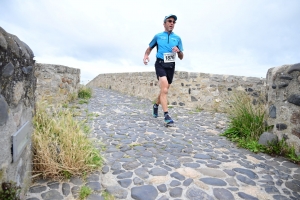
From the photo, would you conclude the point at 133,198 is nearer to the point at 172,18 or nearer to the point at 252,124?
the point at 252,124

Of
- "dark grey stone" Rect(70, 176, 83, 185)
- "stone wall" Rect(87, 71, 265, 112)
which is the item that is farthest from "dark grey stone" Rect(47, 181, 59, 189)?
"stone wall" Rect(87, 71, 265, 112)

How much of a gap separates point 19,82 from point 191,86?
18.3 ft

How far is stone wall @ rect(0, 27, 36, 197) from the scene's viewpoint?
1.26 m

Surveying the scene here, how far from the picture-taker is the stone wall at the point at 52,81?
572 cm

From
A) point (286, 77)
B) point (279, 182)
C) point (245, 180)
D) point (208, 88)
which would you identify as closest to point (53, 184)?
point (245, 180)

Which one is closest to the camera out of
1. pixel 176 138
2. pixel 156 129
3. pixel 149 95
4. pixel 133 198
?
pixel 133 198

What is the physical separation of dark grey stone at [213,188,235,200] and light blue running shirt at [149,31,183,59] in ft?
9.43

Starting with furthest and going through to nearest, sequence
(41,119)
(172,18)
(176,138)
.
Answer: (172,18) → (176,138) → (41,119)

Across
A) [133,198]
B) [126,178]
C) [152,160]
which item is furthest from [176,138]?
[133,198]

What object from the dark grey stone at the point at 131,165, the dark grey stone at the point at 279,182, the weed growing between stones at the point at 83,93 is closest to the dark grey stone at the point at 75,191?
the dark grey stone at the point at 131,165

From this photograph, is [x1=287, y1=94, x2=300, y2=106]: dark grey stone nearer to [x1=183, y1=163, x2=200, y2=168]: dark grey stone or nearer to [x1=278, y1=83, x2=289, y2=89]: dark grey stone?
[x1=278, y1=83, x2=289, y2=89]: dark grey stone

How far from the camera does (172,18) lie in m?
4.18

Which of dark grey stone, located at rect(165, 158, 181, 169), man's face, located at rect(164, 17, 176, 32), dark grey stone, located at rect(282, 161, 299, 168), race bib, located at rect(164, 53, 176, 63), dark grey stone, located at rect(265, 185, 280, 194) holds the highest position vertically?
man's face, located at rect(164, 17, 176, 32)

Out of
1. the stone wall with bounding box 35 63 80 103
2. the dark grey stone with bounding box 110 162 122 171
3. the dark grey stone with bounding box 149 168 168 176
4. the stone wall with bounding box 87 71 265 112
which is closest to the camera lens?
the dark grey stone with bounding box 149 168 168 176
